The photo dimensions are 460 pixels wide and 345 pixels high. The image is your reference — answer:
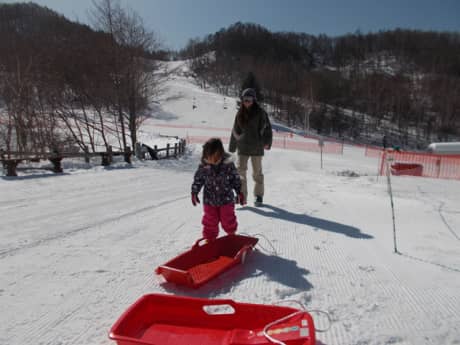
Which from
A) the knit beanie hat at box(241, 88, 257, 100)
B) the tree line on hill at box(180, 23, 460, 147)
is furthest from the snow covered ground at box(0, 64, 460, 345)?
the tree line on hill at box(180, 23, 460, 147)

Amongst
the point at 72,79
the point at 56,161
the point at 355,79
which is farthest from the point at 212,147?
the point at 355,79

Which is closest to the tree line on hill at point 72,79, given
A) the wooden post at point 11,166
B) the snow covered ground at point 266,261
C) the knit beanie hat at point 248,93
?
Result: the wooden post at point 11,166

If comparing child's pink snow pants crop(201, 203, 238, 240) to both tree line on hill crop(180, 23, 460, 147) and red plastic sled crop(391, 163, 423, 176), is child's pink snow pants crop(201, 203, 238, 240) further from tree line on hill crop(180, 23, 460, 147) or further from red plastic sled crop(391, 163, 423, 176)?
tree line on hill crop(180, 23, 460, 147)

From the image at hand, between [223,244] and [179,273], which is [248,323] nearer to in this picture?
[179,273]

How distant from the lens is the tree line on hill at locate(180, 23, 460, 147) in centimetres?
6022

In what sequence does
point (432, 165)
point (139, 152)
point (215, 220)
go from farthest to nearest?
point (432, 165) → point (139, 152) → point (215, 220)

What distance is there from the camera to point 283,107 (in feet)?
208

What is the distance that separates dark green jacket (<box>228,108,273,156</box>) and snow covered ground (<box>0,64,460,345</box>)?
0.92 meters

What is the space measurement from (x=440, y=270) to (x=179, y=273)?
7.08ft

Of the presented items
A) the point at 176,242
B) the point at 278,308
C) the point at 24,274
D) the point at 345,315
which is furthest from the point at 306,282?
the point at 24,274

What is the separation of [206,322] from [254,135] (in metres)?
3.05

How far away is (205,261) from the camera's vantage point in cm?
273

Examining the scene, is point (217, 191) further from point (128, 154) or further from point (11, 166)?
point (128, 154)

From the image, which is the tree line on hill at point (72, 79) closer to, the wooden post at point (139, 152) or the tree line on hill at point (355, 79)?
the wooden post at point (139, 152)
